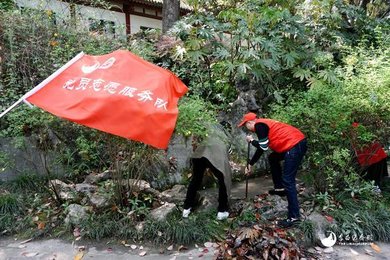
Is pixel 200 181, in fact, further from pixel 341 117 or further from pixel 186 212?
pixel 341 117

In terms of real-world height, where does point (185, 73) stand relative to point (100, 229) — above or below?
above

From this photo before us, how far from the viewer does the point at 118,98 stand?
137 inches

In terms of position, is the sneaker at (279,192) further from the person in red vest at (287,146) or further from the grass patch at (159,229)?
the grass patch at (159,229)

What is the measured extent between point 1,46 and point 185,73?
12.6ft

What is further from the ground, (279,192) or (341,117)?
(341,117)

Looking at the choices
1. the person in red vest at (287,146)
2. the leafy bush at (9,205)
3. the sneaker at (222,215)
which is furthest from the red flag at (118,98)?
the leafy bush at (9,205)

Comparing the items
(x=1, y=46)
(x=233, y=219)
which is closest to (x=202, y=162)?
(x=233, y=219)

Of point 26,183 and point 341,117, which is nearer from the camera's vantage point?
point 341,117

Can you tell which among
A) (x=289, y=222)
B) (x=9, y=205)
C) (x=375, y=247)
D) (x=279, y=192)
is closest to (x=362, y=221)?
(x=375, y=247)

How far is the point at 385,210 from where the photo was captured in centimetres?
475

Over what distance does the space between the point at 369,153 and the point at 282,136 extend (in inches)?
59.1

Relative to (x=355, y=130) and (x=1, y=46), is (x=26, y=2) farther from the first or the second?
(x=355, y=130)

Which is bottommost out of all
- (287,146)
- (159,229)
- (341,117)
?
(159,229)

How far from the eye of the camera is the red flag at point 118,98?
3.41m
